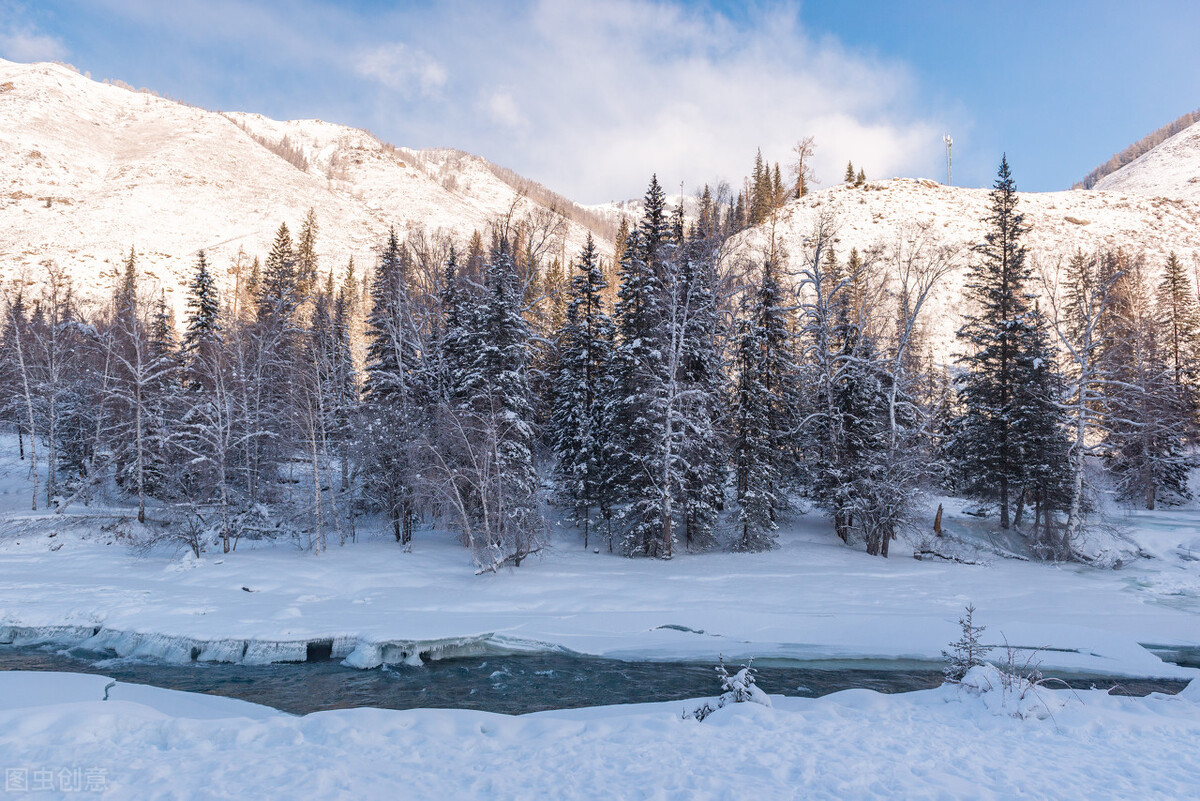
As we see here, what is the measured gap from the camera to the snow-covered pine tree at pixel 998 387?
2581cm

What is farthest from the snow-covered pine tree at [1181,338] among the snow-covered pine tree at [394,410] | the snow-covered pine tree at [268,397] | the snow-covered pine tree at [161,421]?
the snow-covered pine tree at [161,421]

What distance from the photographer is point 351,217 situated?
97.4 metres

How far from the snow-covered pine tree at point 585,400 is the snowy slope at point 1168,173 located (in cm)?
9691

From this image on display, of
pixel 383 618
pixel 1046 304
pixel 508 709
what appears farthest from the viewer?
pixel 1046 304

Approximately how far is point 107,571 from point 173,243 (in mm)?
69097

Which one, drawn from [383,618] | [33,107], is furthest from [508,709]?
[33,107]

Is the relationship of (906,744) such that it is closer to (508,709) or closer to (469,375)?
(508,709)

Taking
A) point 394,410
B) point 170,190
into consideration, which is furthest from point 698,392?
A: point 170,190

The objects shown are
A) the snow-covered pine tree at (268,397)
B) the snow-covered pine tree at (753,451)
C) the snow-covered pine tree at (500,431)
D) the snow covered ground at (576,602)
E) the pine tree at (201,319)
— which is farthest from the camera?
the pine tree at (201,319)

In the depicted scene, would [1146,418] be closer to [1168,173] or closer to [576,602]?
[576,602]

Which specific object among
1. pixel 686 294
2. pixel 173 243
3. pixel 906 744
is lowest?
pixel 906 744

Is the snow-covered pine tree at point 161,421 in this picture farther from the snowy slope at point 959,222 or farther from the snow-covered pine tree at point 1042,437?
the snowy slope at point 959,222

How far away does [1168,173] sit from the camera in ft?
313

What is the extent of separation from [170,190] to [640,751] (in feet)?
346
